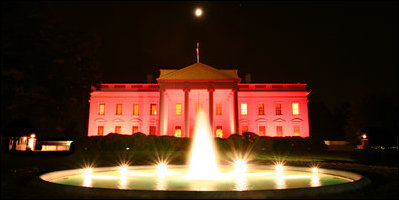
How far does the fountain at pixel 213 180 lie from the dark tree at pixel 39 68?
313cm

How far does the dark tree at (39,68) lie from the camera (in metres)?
12.4

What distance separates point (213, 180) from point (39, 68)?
8.55 metres

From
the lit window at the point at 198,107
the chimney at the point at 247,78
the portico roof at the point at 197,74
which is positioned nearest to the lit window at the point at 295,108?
the chimney at the point at 247,78

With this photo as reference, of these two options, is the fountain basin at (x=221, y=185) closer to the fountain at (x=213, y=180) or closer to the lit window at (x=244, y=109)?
the fountain at (x=213, y=180)

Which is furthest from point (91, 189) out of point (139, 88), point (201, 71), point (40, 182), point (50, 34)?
point (139, 88)

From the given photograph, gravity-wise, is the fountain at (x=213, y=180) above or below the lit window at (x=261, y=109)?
below

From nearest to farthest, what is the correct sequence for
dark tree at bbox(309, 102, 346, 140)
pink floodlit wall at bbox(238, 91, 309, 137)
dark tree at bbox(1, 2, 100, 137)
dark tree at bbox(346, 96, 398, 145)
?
dark tree at bbox(1, 2, 100, 137) → pink floodlit wall at bbox(238, 91, 309, 137) → dark tree at bbox(346, 96, 398, 145) → dark tree at bbox(309, 102, 346, 140)

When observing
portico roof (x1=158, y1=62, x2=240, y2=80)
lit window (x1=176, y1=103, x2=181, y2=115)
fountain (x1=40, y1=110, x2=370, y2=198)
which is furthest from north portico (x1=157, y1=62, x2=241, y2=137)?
fountain (x1=40, y1=110, x2=370, y2=198)

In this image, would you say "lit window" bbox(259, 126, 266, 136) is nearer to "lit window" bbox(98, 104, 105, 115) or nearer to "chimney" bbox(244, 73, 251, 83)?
"chimney" bbox(244, 73, 251, 83)

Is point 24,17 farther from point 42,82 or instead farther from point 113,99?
point 113,99

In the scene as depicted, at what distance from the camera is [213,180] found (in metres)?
10.4

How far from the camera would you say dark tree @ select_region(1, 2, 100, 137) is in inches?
490

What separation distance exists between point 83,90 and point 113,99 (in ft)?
106

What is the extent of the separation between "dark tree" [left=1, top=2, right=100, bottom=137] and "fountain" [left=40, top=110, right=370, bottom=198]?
313 centimetres
